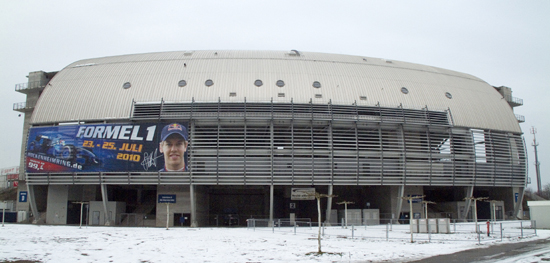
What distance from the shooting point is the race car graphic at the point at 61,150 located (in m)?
45.6

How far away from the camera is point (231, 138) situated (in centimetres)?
4672

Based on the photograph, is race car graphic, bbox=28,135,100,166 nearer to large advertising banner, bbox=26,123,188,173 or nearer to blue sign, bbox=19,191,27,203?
large advertising banner, bbox=26,123,188,173

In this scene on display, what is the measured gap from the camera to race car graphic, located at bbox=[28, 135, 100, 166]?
149 feet

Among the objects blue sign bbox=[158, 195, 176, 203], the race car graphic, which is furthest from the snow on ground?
the race car graphic

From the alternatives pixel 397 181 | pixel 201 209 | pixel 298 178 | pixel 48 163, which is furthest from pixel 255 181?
pixel 48 163

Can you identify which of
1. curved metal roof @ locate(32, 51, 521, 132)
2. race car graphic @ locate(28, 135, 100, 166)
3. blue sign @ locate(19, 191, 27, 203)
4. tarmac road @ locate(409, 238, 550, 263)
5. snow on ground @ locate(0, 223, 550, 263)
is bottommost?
snow on ground @ locate(0, 223, 550, 263)

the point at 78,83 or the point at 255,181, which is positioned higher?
the point at 78,83

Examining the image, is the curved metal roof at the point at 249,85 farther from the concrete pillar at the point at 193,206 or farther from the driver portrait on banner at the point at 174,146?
the concrete pillar at the point at 193,206

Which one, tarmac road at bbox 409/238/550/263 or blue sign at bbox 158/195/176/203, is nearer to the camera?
tarmac road at bbox 409/238/550/263

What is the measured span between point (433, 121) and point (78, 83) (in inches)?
1562

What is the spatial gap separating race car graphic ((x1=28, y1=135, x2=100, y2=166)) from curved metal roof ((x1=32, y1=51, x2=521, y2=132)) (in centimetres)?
289

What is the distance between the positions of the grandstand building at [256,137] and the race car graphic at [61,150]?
11 centimetres

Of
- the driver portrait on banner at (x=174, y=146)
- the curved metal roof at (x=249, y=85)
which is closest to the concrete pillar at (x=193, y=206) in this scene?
the driver portrait on banner at (x=174, y=146)

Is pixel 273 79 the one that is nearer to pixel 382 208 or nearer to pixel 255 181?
pixel 255 181
